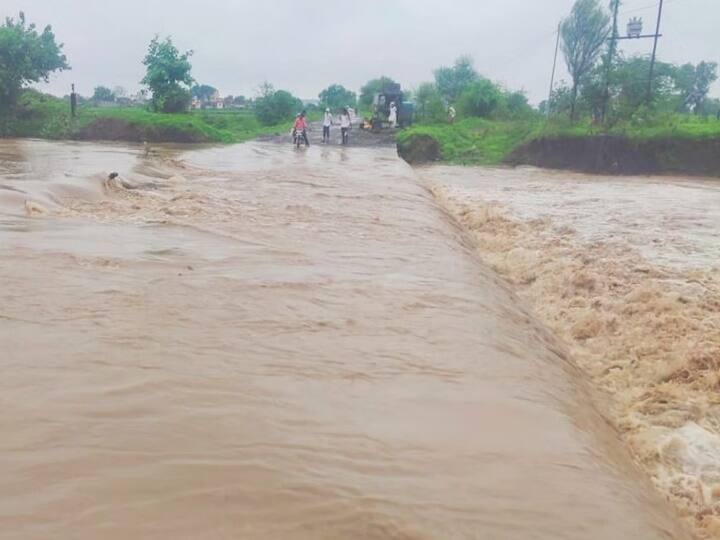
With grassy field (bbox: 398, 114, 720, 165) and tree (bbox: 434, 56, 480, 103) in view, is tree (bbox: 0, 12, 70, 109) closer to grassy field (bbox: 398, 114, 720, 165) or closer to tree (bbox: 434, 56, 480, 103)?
grassy field (bbox: 398, 114, 720, 165)

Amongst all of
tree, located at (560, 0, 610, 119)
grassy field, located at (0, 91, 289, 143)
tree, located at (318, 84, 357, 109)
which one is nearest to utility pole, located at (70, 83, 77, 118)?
grassy field, located at (0, 91, 289, 143)

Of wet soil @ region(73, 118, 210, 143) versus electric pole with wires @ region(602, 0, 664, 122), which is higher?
electric pole with wires @ region(602, 0, 664, 122)

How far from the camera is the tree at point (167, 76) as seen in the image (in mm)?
31109

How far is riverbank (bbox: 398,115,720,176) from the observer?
23.0 meters

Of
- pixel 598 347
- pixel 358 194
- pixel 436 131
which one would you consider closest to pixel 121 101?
pixel 436 131

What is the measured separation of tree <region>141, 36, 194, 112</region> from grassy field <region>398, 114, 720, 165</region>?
1197 centimetres

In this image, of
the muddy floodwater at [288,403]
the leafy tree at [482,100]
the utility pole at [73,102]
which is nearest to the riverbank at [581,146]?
the leafy tree at [482,100]

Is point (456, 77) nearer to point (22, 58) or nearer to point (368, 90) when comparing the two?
point (368, 90)

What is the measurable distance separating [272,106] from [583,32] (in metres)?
22.2

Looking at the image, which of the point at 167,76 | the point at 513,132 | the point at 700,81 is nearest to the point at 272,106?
the point at 167,76

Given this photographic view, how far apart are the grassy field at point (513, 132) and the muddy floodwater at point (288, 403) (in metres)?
20.3

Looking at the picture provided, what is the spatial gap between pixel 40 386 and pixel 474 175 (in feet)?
70.4

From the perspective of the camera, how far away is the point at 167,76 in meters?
31.6

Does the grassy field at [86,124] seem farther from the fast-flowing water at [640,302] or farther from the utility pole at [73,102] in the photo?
the fast-flowing water at [640,302]
